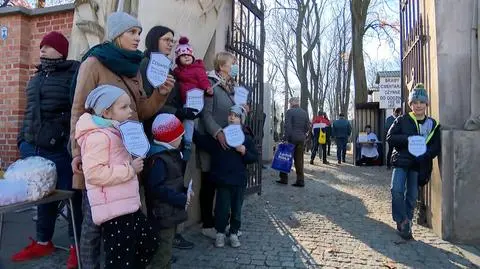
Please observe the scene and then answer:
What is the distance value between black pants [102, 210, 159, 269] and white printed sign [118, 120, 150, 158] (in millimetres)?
440

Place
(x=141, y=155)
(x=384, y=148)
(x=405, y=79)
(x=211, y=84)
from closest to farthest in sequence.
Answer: (x=141, y=155) → (x=211, y=84) → (x=405, y=79) → (x=384, y=148)

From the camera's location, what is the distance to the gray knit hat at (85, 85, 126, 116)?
266 centimetres

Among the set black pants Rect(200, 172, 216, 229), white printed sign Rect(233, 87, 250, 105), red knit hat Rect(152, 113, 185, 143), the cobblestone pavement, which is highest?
white printed sign Rect(233, 87, 250, 105)

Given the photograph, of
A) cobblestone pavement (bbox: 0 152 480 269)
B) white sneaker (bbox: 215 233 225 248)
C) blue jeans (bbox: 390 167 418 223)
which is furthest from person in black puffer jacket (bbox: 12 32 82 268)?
blue jeans (bbox: 390 167 418 223)

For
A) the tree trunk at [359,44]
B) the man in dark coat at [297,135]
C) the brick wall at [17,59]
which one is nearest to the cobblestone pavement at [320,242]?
the man in dark coat at [297,135]

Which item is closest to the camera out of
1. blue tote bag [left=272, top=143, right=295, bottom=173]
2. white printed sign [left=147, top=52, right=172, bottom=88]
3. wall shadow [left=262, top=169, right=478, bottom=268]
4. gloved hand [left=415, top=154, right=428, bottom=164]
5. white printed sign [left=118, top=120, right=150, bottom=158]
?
white printed sign [left=118, top=120, right=150, bottom=158]

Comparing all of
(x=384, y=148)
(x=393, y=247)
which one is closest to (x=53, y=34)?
(x=393, y=247)

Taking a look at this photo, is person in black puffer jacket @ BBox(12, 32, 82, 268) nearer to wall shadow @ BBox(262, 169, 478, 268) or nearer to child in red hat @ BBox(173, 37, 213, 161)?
child in red hat @ BBox(173, 37, 213, 161)

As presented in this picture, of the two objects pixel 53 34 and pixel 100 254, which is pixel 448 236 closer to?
pixel 100 254

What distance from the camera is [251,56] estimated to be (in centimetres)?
634

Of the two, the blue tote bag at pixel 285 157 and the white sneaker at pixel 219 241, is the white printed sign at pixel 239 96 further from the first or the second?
the blue tote bag at pixel 285 157

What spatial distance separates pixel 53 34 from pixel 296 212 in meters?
3.89

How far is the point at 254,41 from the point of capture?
6.48 metres

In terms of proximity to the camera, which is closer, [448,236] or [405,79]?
[448,236]
